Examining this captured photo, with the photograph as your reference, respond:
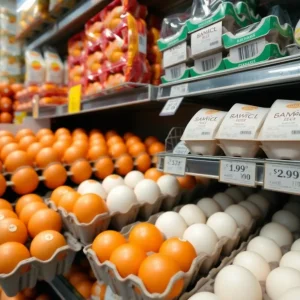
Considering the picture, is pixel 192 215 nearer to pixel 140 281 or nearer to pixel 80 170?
pixel 140 281

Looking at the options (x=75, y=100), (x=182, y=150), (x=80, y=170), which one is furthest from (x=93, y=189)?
(x=75, y=100)

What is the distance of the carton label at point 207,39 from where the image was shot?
0.82 m

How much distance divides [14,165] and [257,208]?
93cm

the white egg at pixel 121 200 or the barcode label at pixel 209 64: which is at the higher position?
the barcode label at pixel 209 64

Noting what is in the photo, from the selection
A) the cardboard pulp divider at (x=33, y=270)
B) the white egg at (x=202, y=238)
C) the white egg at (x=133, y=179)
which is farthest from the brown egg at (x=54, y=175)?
the white egg at (x=202, y=238)

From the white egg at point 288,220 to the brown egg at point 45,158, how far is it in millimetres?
871

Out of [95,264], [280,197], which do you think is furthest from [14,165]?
[280,197]

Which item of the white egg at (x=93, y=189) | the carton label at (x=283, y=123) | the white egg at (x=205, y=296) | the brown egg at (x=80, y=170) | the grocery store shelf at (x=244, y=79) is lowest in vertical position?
the white egg at (x=205, y=296)

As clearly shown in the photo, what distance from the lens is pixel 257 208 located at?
35.6 inches

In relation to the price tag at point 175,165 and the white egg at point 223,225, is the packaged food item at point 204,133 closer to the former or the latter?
the price tag at point 175,165

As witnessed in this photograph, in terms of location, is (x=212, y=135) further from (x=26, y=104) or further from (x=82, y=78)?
(x=26, y=104)

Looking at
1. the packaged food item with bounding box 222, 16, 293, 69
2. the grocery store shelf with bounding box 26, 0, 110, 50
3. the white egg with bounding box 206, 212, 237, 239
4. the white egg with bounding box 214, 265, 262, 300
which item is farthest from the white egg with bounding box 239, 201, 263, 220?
the grocery store shelf with bounding box 26, 0, 110, 50

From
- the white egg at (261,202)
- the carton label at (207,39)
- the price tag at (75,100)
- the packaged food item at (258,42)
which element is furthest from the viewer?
the price tag at (75,100)

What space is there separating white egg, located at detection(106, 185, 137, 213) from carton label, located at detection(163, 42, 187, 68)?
478mm
